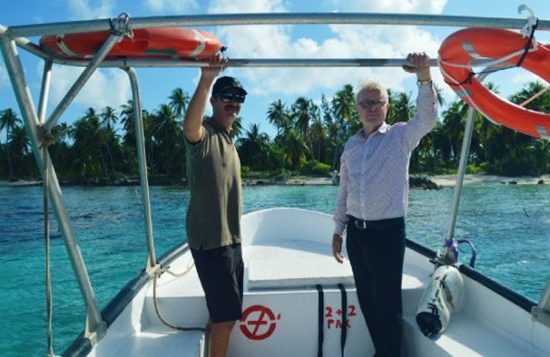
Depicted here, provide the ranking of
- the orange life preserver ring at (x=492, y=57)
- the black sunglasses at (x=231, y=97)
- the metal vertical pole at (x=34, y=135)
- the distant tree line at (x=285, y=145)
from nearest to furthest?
the metal vertical pole at (x=34, y=135) < the orange life preserver ring at (x=492, y=57) < the black sunglasses at (x=231, y=97) < the distant tree line at (x=285, y=145)

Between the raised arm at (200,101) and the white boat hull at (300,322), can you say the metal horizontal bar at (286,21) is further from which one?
the white boat hull at (300,322)

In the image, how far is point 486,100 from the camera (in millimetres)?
2182

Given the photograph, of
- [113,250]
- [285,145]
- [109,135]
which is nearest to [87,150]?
[109,135]

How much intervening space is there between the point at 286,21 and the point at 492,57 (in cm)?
89

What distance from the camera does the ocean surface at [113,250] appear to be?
8.10 m

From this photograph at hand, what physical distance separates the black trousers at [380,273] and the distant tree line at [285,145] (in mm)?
48517

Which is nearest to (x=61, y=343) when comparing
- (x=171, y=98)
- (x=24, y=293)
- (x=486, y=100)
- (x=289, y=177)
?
(x=24, y=293)

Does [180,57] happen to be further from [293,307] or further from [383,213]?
[293,307]

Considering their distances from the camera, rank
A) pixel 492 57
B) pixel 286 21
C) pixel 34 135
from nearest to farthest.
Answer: pixel 34 135 → pixel 286 21 → pixel 492 57

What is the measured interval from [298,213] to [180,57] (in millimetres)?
3503

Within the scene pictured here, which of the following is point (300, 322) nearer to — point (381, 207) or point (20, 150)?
point (381, 207)

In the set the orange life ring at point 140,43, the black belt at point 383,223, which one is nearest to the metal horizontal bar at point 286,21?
the orange life ring at point 140,43

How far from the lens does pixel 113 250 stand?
14641 millimetres

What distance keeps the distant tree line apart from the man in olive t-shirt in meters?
48.5
